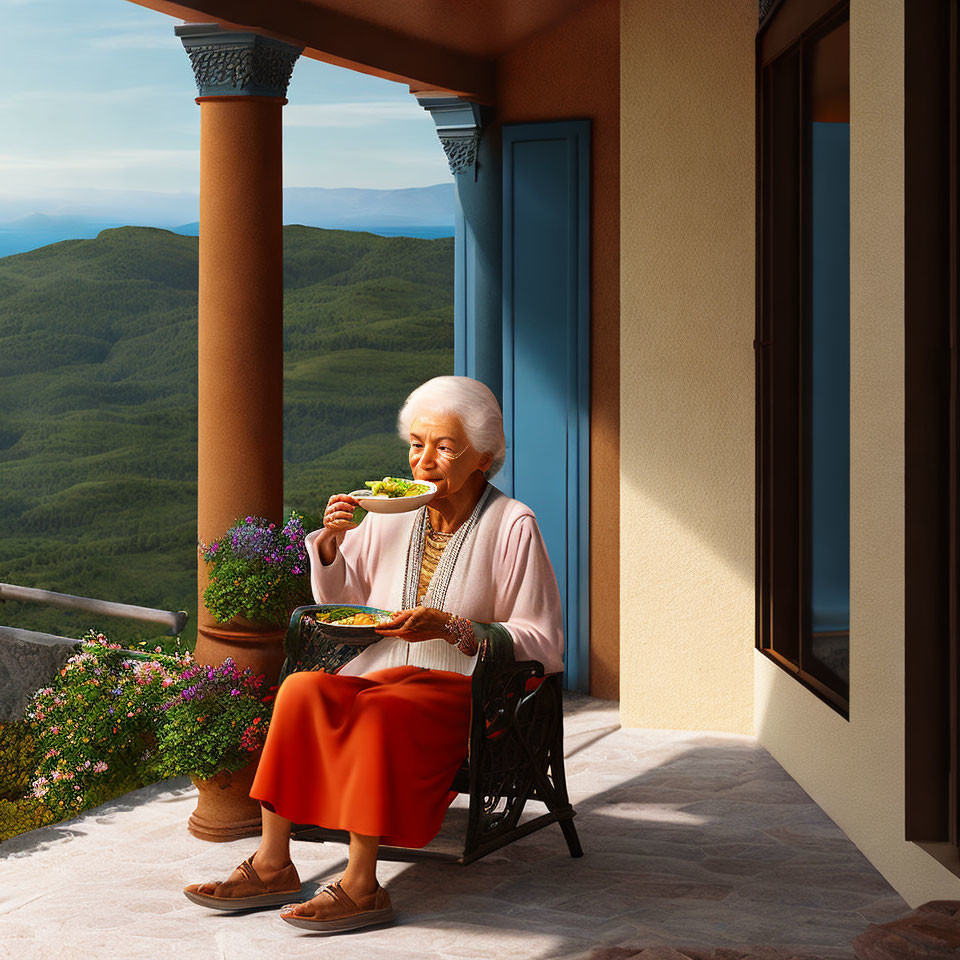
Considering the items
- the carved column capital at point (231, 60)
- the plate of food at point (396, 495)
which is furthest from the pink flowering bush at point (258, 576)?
the carved column capital at point (231, 60)

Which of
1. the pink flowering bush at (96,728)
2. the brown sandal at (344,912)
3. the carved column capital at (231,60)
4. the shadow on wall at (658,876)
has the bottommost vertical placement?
the shadow on wall at (658,876)

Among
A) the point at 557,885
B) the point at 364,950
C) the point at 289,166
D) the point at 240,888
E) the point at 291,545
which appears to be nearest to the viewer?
the point at 364,950

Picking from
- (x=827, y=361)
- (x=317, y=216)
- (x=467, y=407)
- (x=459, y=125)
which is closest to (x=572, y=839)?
(x=467, y=407)

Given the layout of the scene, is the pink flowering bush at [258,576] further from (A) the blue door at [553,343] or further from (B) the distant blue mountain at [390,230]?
(B) the distant blue mountain at [390,230]

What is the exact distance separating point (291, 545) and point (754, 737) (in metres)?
2.44

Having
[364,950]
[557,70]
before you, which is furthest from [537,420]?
[364,950]

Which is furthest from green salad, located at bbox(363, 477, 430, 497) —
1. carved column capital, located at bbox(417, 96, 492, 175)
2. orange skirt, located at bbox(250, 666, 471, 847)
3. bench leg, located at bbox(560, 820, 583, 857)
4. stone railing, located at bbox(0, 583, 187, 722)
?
carved column capital, located at bbox(417, 96, 492, 175)

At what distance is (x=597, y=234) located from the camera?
6305 mm

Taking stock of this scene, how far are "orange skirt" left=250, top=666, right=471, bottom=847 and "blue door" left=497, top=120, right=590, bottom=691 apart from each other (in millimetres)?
2970

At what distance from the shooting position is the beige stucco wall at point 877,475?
3.58 meters

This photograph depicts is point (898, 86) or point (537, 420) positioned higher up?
point (898, 86)

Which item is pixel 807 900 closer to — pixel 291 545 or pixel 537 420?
pixel 291 545

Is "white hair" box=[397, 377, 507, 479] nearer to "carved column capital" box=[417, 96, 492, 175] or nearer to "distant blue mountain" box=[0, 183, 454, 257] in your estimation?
"carved column capital" box=[417, 96, 492, 175]

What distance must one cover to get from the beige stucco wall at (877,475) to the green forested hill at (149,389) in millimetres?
13264
